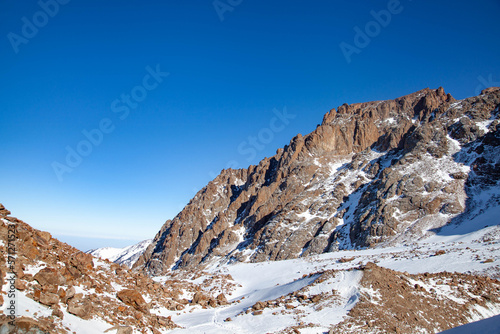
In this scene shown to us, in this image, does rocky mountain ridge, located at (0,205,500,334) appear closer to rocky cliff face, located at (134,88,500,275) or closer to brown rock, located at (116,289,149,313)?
brown rock, located at (116,289,149,313)

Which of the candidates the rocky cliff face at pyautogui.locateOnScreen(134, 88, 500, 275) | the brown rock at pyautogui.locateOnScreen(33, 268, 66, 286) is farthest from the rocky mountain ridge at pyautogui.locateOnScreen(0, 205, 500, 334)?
the rocky cliff face at pyautogui.locateOnScreen(134, 88, 500, 275)

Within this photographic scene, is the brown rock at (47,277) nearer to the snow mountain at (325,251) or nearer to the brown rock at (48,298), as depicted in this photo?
the snow mountain at (325,251)

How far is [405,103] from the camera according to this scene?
137 metres

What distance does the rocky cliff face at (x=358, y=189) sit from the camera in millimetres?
61188

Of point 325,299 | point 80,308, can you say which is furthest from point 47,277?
point 325,299

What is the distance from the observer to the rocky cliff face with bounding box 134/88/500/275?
61188 mm

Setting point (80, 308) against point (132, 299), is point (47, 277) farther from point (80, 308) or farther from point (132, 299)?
point (132, 299)

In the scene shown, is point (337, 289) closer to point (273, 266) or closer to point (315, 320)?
point (315, 320)

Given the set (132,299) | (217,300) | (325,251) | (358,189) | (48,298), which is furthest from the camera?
(358,189)

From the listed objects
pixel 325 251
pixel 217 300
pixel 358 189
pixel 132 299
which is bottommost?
pixel 325 251

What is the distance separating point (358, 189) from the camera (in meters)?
86.5

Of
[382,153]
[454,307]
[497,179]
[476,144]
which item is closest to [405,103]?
[382,153]

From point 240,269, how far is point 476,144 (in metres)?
70.8

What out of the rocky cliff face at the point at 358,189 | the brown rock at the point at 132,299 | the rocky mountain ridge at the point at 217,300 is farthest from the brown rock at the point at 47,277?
the rocky cliff face at the point at 358,189
